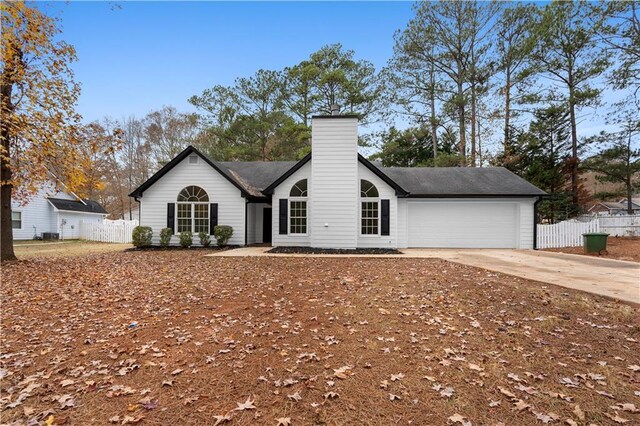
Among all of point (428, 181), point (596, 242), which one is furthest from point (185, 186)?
point (596, 242)

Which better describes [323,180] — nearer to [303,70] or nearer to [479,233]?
[479,233]

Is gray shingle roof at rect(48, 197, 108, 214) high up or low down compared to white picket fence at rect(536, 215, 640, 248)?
up

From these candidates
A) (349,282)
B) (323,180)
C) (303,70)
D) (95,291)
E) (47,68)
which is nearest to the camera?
(95,291)

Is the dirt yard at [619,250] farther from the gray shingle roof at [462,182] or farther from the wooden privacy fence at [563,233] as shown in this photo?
the gray shingle roof at [462,182]

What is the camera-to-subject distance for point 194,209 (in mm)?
14977

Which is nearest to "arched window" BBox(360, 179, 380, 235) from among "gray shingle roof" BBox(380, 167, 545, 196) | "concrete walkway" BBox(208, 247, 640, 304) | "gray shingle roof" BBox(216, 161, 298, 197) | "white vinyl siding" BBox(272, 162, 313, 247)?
"gray shingle roof" BBox(380, 167, 545, 196)

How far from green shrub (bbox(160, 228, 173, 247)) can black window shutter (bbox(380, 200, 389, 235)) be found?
9.80 meters

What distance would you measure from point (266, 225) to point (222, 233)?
3089 mm

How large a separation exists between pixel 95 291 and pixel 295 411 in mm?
5988

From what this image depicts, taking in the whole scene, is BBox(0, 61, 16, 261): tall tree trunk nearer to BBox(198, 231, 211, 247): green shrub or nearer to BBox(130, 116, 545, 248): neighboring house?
BBox(130, 116, 545, 248): neighboring house

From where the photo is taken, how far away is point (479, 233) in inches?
580

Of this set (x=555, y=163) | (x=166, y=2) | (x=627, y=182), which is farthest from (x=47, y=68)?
(x=627, y=182)

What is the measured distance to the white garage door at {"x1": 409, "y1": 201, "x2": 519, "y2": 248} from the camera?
579 inches

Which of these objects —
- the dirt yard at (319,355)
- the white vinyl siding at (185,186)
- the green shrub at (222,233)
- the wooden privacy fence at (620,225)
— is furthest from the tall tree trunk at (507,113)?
the green shrub at (222,233)
